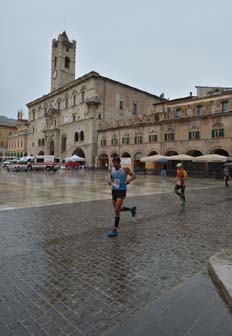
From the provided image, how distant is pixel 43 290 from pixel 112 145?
40491 mm

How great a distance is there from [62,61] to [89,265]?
63290 millimetres

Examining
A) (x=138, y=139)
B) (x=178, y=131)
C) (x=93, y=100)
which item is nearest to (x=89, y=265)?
(x=178, y=131)

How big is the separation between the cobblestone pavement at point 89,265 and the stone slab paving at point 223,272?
0.28m

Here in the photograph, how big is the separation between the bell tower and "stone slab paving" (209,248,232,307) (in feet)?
202

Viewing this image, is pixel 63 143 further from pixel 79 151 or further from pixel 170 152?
pixel 170 152

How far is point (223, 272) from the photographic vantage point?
10.9ft

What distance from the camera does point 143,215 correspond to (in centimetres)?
763

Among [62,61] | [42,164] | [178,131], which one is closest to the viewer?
[178,131]

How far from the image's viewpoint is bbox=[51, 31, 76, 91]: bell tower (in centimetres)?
5809

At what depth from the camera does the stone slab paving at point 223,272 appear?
289 centimetres

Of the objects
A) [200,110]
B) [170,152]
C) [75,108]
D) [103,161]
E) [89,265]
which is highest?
[75,108]

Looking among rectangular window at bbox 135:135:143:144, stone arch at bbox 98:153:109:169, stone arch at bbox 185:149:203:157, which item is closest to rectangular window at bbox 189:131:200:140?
stone arch at bbox 185:149:203:157

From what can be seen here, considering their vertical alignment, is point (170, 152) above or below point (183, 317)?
above

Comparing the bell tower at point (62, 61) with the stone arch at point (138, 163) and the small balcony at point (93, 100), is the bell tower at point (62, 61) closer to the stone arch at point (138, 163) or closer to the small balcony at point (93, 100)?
the small balcony at point (93, 100)
